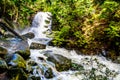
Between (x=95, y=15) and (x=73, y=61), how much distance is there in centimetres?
256

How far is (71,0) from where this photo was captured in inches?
420

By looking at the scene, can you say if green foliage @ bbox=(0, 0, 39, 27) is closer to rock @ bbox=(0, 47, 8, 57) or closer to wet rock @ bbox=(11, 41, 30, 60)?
wet rock @ bbox=(11, 41, 30, 60)

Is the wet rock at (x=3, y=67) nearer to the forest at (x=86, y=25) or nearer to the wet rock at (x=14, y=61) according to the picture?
the wet rock at (x=14, y=61)

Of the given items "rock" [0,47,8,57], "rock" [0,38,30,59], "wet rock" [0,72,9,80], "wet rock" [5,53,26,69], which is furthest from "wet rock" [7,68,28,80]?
"rock" [0,38,30,59]

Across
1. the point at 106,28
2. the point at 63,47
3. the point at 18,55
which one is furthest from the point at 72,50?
the point at 18,55

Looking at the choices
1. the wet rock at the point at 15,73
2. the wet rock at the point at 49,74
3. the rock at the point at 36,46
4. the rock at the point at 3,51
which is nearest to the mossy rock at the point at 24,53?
the rock at the point at 3,51

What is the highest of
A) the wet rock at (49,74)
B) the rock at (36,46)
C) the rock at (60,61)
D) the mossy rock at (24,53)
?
the rock at (36,46)

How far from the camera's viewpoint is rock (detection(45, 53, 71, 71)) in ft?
28.3

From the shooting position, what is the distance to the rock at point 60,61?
8625 millimetres

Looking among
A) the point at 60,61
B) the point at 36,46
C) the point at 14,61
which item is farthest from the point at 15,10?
the point at 14,61

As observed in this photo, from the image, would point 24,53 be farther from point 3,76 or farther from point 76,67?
point 76,67

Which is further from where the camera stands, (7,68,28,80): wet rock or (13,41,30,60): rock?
(13,41,30,60): rock

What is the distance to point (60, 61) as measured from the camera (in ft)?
28.9

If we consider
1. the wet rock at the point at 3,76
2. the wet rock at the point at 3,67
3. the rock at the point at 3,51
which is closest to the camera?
the wet rock at the point at 3,76
